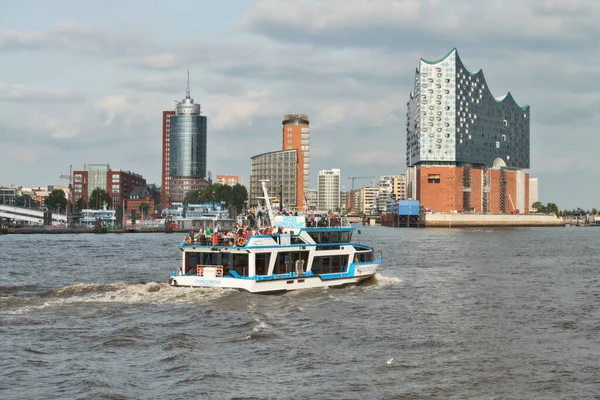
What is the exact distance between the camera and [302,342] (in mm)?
29281

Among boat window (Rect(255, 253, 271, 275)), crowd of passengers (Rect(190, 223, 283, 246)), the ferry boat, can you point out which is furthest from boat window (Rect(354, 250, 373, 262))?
Result: boat window (Rect(255, 253, 271, 275))

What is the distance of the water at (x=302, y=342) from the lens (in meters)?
22.8

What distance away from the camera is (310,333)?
31.2 meters

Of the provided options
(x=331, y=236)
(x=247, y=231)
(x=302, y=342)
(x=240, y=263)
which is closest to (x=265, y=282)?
(x=240, y=263)

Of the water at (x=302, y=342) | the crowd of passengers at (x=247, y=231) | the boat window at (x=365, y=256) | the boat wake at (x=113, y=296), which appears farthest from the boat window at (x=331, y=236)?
the boat wake at (x=113, y=296)

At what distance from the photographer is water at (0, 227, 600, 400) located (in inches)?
897

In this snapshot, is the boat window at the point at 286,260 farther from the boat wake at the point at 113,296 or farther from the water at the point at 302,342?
the boat wake at the point at 113,296

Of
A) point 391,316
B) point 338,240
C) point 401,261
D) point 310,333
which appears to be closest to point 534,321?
point 391,316

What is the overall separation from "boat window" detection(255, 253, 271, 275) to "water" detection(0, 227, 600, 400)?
1798 millimetres

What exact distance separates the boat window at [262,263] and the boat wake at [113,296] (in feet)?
7.07

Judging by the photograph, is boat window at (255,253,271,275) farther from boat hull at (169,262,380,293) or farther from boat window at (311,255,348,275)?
boat window at (311,255,348,275)

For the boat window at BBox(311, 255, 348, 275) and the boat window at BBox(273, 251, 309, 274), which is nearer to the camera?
the boat window at BBox(273, 251, 309, 274)

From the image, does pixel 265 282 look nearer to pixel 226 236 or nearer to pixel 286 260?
pixel 286 260

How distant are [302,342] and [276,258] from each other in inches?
507
